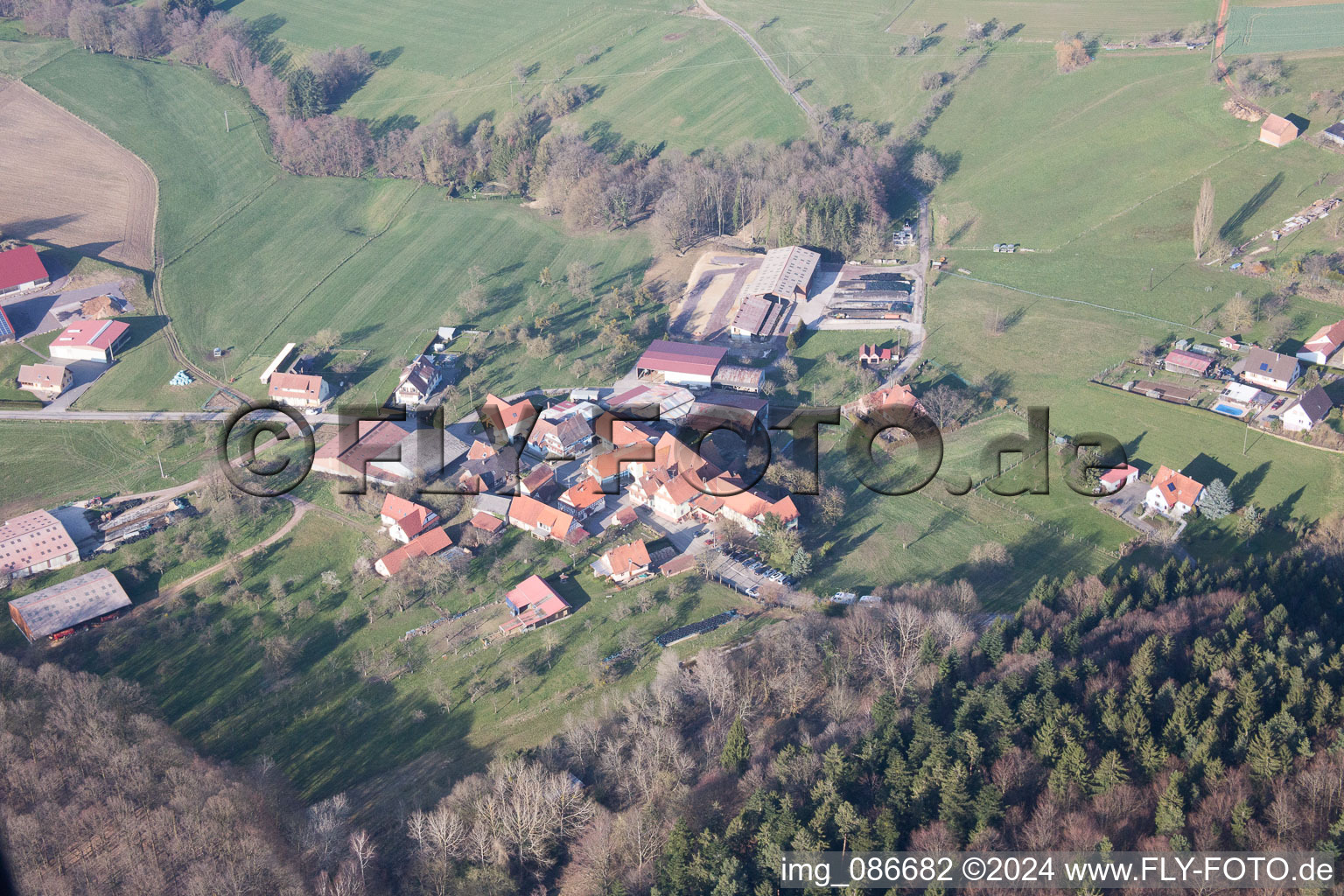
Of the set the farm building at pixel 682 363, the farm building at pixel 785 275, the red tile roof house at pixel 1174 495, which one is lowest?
the farm building at pixel 682 363

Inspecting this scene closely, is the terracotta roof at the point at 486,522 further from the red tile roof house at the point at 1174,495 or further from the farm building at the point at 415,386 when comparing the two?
the red tile roof house at the point at 1174,495

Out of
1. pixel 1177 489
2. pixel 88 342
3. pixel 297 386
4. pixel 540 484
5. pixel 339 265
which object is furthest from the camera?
pixel 339 265

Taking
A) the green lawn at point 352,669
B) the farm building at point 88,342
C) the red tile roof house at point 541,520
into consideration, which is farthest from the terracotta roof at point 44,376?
the red tile roof house at point 541,520

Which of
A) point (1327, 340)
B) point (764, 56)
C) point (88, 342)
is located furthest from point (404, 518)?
point (764, 56)

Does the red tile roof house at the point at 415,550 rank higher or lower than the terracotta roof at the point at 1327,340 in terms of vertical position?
lower

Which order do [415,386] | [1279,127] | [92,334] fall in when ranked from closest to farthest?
[415,386] < [92,334] < [1279,127]

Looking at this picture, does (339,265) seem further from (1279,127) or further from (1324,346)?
(1279,127)

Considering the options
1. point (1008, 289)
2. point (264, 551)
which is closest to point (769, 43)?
point (1008, 289)
